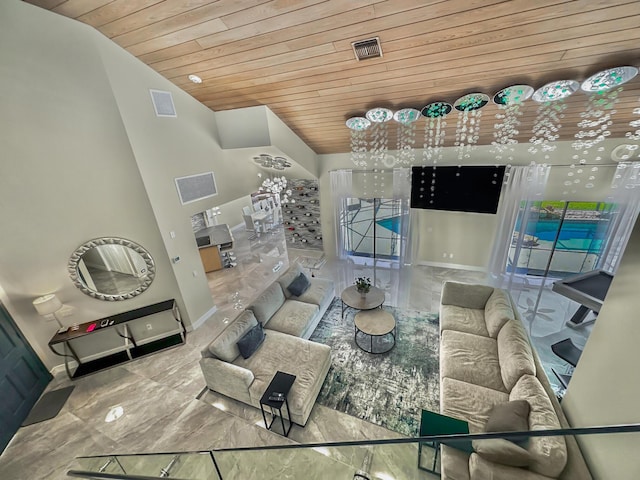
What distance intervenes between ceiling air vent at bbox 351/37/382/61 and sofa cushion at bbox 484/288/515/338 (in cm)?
344

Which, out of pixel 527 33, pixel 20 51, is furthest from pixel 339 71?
pixel 20 51

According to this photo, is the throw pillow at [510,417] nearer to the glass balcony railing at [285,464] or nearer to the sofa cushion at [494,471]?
the sofa cushion at [494,471]

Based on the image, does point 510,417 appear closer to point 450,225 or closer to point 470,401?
point 470,401

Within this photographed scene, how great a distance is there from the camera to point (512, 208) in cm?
489

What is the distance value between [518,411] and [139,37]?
205 inches

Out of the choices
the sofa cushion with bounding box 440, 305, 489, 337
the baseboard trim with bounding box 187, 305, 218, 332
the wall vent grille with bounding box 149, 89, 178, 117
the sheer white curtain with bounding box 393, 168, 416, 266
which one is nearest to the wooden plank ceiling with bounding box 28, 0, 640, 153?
the wall vent grille with bounding box 149, 89, 178, 117

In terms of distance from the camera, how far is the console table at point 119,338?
3568 mm

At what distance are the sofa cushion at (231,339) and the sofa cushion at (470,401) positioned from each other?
245cm

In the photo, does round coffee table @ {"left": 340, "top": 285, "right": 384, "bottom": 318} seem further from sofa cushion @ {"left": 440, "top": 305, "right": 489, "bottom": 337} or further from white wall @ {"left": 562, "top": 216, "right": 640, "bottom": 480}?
white wall @ {"left": 562, "top": 216, "right": 640, "bottom": 480}

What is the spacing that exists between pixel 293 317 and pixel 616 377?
3327 mm

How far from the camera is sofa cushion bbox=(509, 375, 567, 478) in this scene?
1.76 metres

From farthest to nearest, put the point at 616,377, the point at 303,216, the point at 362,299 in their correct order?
the point at 303,216, the point at 362,299, the point at 616,377

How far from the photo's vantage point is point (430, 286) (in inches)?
207

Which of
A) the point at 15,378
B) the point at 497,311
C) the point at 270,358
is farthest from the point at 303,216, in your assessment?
the point at 15,378
